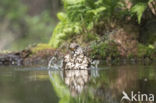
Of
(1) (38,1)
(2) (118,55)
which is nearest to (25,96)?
(2) (118,55)

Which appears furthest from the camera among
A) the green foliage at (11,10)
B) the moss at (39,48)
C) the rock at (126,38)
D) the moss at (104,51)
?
the green foliage at (11,10)

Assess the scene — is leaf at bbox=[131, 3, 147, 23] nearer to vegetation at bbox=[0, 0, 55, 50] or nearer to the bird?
the bird

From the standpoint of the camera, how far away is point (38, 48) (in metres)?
14.8

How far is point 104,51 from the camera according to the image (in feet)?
41.3

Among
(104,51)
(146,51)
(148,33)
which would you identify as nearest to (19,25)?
(148,33)

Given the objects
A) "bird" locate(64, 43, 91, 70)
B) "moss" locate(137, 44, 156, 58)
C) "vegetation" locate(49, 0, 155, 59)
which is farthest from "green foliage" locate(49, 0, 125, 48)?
"bird" locate(64, 43, 91, 70)

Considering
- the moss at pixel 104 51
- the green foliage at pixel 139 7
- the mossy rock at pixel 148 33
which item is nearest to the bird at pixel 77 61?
the moss at pixel 104 51

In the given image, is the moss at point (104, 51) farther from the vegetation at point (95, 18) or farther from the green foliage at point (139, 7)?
the green foliage at point (139, 7)

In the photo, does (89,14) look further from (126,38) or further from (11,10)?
(11,10)

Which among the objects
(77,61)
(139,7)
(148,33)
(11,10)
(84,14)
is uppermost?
(11,10)

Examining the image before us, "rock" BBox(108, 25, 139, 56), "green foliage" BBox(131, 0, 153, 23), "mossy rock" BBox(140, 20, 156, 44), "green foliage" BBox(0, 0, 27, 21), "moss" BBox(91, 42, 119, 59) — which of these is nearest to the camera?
"green foliage" BBox(131, 0, 153, 23)

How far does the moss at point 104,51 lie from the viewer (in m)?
12.6

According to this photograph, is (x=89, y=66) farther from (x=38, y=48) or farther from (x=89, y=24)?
(x=38, y=48)

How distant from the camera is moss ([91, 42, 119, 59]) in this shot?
12594mm
